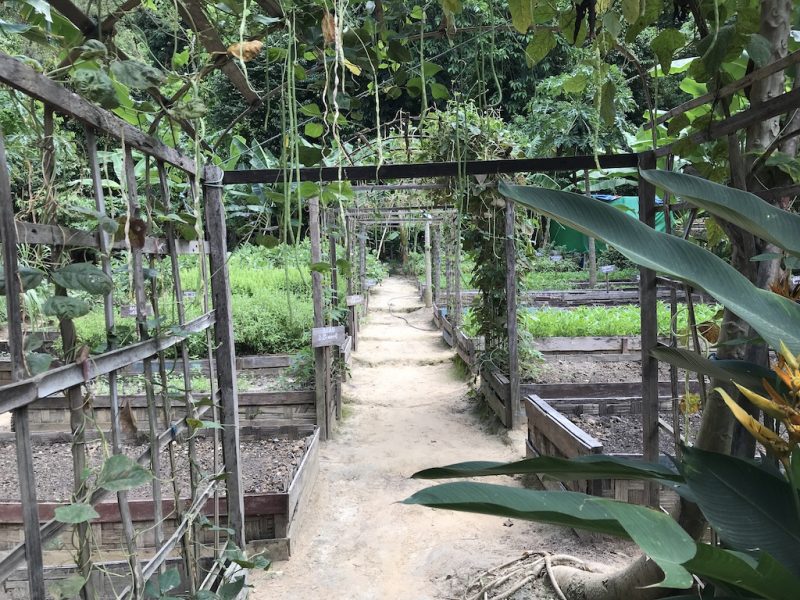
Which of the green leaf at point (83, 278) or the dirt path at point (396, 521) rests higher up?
the green leaf at point (83, 278)

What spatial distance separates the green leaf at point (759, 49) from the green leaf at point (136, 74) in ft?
4.31

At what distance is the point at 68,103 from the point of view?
114 cm

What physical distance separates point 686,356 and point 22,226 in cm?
133

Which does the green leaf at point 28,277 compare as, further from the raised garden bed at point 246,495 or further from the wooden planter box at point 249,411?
the wooden planter box at point 249,411

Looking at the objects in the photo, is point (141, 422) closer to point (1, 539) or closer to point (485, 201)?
point (1, 539)

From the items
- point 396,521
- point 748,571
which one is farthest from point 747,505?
point 396,521

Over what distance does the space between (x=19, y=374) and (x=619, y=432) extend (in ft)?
12.2

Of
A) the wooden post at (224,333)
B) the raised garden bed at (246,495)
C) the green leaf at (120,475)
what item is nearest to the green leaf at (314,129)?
A: the wooden post at (224,333)

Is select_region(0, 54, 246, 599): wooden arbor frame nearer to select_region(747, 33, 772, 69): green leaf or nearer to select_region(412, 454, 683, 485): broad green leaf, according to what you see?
select_region(412, 454, 683, 485): broad green leaf

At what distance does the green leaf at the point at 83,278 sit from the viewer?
111 cm

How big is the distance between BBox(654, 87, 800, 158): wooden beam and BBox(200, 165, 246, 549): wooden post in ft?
5.28

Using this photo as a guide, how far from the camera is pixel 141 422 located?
452cm

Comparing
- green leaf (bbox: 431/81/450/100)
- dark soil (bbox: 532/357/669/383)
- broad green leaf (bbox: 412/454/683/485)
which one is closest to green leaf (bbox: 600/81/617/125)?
green leaf (bbox: 431/81/450/100)

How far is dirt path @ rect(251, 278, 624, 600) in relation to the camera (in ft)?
9.26
